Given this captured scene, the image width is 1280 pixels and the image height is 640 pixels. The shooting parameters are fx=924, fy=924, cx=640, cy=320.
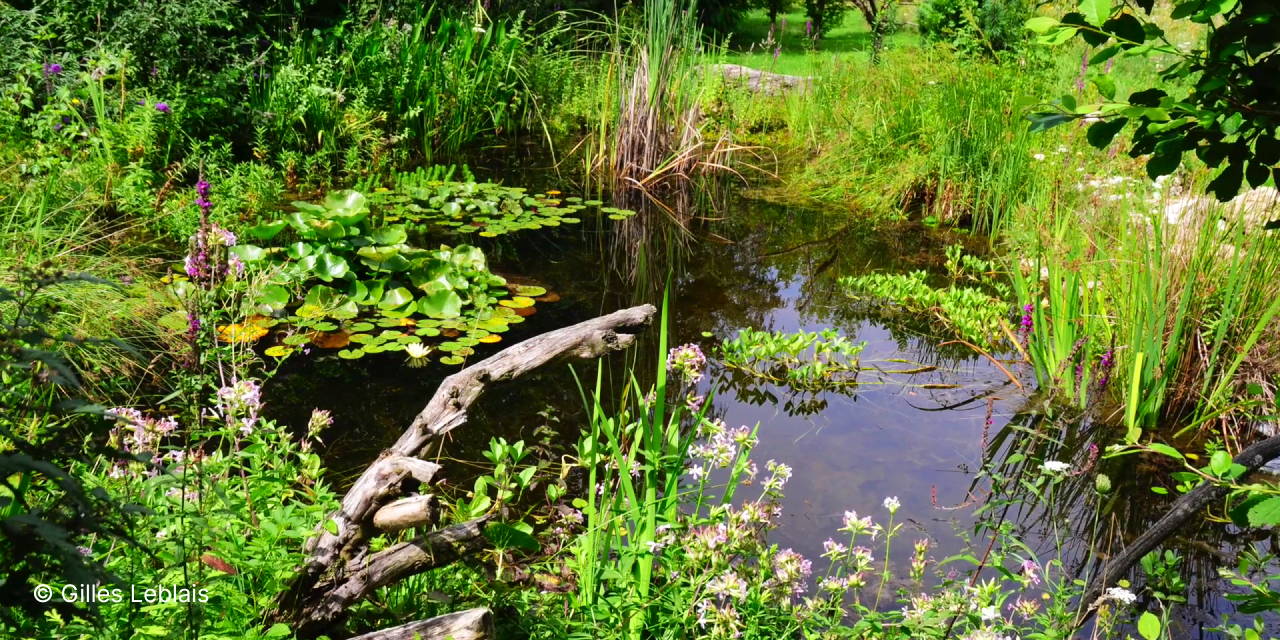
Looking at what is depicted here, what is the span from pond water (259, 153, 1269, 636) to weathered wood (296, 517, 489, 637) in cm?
99

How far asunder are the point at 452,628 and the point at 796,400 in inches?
96.5

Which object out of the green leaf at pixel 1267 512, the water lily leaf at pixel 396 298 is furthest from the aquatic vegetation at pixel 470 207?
the green leaf at pixel 1267 512

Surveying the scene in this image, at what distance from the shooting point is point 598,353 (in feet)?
8.59

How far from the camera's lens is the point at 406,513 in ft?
5.96

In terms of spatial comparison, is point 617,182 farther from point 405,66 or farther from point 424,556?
point 424,556

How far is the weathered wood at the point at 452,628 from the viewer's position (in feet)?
5.53

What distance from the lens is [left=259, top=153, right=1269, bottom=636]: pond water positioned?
3.14 metres

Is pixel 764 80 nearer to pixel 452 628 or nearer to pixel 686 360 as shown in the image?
pixel 686 360

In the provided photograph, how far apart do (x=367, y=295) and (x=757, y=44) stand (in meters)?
10.2

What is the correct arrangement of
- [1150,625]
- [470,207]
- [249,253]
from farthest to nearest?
[470,207] → [249,253] → [1150,625]

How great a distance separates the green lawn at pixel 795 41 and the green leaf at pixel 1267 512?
873 cm

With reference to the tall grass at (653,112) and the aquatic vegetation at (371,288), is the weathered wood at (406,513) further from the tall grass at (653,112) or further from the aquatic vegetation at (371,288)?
the tall grass at (653,112)

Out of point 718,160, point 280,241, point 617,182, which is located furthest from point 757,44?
point 280,241

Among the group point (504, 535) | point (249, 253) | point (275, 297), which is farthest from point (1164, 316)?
point (249, 253)
